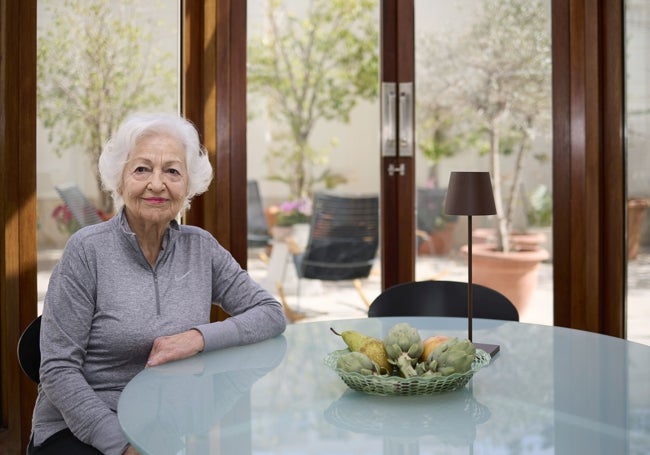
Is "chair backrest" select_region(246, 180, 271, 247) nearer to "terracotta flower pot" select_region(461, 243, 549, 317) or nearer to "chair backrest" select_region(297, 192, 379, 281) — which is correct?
"chair backrest" select_region(297, 192, 379, 281)

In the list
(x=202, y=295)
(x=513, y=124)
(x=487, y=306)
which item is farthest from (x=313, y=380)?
(x=513, y=124)

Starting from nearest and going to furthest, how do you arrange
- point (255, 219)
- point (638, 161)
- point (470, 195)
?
point (470, 195), point (638, 161), point (255, 219)

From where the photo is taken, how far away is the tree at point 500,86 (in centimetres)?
384

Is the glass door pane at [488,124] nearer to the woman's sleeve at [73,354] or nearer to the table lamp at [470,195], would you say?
the table lamp at [470,195]

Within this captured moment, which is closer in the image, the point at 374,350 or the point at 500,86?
the point at 374,350

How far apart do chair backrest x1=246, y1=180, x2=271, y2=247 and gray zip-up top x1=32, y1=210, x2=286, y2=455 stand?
1778 mm

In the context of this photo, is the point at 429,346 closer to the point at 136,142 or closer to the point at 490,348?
the point at 490,348

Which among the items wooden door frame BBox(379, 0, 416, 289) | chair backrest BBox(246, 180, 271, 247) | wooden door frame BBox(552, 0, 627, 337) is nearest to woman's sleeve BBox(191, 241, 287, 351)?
chair backrest BBox(246, 180, 271, 247)

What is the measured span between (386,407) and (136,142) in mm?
961

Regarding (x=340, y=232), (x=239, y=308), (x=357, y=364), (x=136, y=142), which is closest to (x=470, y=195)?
(x=357, y=364)

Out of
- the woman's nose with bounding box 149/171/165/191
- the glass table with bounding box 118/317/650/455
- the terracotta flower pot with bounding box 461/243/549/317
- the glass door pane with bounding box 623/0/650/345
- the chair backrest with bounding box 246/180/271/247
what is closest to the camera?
the glass table with bounding box 118/317/650/455

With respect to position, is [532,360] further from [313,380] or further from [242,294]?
[242,294]

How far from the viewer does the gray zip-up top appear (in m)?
1.72

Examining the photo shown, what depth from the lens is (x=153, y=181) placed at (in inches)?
77.8
